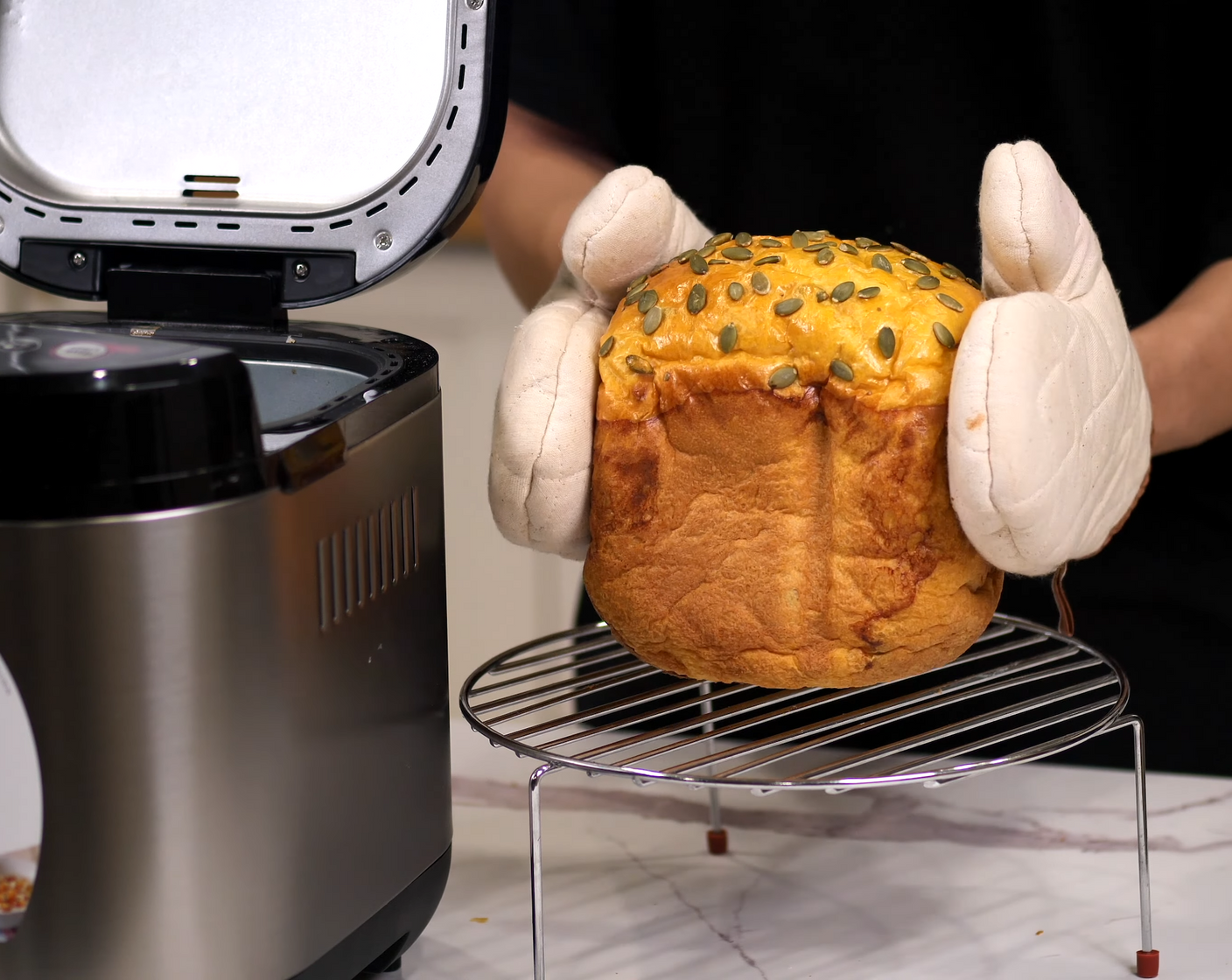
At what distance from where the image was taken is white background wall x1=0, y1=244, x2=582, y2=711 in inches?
90.5

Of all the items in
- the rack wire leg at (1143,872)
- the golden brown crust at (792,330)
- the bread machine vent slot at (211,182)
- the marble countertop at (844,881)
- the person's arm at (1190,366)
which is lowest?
the marble countertop at (844,881)

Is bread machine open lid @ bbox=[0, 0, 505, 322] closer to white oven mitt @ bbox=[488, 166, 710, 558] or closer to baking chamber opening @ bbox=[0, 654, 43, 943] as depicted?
white oven mitt @ bbox=[488, 166, 710, 558]

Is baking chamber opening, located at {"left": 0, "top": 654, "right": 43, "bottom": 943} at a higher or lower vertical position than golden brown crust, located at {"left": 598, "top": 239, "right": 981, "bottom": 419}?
lower

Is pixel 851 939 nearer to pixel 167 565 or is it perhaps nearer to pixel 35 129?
pixel 167 565

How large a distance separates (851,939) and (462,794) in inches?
13.1

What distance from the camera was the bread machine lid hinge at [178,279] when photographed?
0.79m

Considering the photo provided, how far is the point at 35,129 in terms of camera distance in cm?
83

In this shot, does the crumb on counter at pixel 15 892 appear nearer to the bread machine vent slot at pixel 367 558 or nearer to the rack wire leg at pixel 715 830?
the bread machine vent slot at pixel 367 558

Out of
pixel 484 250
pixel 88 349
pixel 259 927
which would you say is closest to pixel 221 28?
pixel 88 349

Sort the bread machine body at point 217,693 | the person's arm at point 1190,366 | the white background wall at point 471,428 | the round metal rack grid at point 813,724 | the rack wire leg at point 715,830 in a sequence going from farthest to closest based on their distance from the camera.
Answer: the white background wall at point 471,428 < the person's arm at point 1190,366 < the rack wire leg at point 715,830 < the round metal rack grid at point 813,724 < the bread machine body at point 217,693

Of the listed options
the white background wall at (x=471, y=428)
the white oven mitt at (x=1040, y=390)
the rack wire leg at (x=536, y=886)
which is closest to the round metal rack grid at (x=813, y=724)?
the rack wire leg at (x=536, y=886)

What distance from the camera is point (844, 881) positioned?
0.86 meters

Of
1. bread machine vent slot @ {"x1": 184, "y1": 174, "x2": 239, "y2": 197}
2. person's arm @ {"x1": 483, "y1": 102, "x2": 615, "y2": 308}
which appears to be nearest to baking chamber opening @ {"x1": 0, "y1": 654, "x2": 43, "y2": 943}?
bread machine vent slot @ {"x1": 184, "y1": 174, "x2": 239, "y2": 197}

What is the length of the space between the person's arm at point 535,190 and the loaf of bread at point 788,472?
510mm
